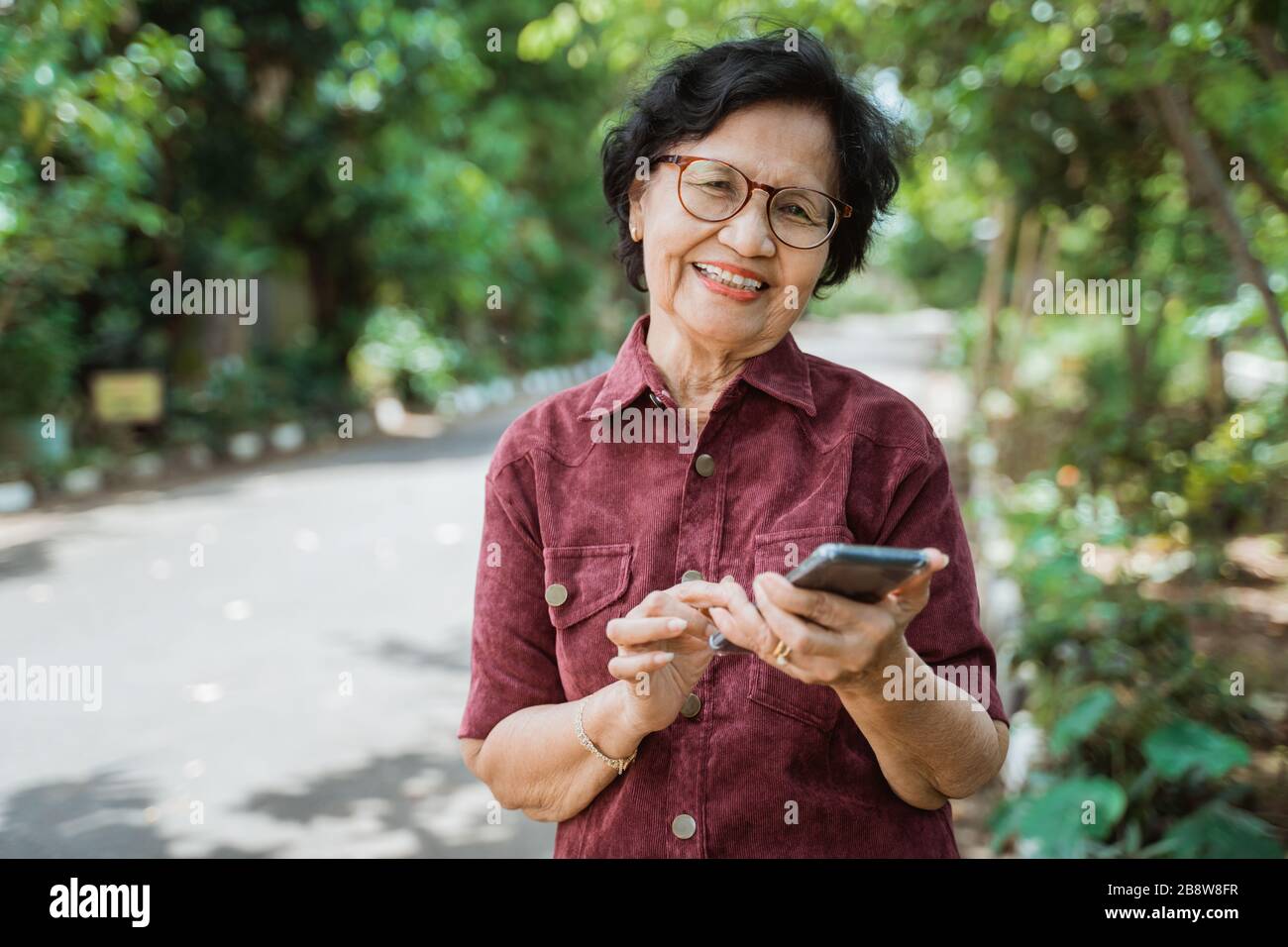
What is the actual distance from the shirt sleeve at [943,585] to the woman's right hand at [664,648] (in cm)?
29

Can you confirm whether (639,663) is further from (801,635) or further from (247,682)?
(247,682)

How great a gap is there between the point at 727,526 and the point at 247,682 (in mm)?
4566

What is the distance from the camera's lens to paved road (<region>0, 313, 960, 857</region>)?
4.16 metres

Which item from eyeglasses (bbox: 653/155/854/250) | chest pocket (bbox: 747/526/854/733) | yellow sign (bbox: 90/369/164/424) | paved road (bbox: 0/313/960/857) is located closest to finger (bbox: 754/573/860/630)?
chest pocket (bbox: 747/526/854/733)

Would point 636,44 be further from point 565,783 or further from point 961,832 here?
point 565,783

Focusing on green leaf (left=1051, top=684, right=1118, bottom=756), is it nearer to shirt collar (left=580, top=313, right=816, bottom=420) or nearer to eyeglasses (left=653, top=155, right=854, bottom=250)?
shirt collar (left=580, top=313, right=816, bottom=420)

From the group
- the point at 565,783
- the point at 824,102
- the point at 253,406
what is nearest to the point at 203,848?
the point at 565,783

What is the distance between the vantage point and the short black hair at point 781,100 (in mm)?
1521

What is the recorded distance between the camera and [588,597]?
1.55 m

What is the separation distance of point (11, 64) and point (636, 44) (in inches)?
137

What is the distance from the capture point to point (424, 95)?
1299 centimetres

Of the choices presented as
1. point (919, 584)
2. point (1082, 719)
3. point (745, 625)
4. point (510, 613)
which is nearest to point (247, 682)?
point (1082, 719)

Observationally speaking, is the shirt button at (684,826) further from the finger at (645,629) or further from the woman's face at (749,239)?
the woman's face at (749,239)

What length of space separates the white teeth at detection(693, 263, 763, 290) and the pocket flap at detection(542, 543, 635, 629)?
0.37m
